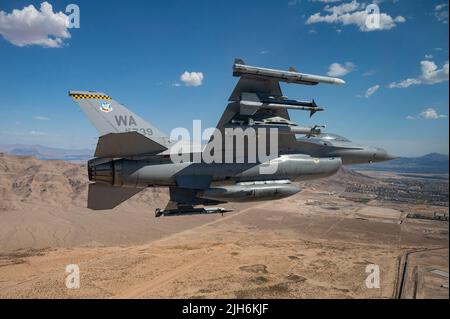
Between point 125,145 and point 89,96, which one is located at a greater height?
point 89,96

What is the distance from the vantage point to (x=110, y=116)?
12.6 metres

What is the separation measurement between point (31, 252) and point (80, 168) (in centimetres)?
3293

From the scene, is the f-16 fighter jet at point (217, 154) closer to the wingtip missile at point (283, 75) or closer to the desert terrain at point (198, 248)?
the wingtip missile at point (283, 75)

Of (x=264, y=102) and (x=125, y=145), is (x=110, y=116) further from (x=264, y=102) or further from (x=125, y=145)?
(x=264, y=102)

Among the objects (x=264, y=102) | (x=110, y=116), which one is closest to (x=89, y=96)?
(x=110, y=116)

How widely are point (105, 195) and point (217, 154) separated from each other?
5542 mm

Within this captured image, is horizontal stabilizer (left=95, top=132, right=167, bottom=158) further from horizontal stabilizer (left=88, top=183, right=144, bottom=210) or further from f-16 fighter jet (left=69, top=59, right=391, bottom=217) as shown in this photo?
horizontal stabilizer (left=88, top=183, right=144, bottom=210)

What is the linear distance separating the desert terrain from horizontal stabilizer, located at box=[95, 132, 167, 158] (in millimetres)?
10368

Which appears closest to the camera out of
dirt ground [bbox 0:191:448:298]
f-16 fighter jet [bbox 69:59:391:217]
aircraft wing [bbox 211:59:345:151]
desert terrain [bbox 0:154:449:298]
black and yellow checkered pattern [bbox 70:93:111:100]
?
aircraft wing [bbox 211:59:345:151]

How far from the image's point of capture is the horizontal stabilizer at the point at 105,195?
13.2 metres

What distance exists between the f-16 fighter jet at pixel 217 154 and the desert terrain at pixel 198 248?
7066mm

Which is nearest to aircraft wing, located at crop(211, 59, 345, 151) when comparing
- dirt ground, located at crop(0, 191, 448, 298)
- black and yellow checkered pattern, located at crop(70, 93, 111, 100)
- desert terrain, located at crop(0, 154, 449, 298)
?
black and yellow checkered pattern, located at crop(70, 93, 111, 100)

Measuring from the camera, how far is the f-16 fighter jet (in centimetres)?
1212

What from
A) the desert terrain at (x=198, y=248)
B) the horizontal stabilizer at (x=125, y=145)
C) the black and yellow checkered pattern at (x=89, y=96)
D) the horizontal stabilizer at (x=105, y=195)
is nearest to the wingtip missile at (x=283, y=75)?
the horizontal stabilizer at (x=125, y=145)
